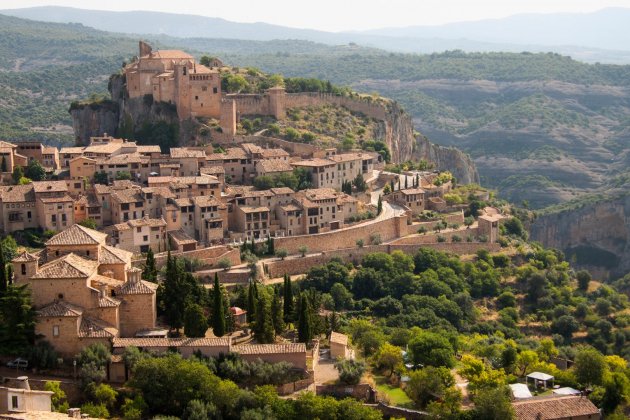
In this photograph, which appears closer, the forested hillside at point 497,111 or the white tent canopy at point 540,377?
Result: the white tent canopy at point 540,377

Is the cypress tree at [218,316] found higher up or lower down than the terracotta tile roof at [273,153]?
lower down

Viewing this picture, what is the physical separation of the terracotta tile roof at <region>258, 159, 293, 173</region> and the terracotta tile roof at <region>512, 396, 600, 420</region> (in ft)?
98.5

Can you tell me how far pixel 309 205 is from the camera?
62.2 metres

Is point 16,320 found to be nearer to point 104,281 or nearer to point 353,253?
point 104,281

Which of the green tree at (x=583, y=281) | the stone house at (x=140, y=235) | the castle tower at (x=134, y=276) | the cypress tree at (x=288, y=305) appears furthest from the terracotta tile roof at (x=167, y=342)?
the green tree at (x=583, y=281)

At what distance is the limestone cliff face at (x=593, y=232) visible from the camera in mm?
110500

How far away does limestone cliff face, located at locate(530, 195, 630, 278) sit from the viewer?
4350 inches

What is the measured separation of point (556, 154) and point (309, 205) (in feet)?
317

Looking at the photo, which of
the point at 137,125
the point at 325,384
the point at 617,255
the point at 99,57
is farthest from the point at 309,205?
the point at 99,57

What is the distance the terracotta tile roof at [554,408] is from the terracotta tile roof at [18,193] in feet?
98.5

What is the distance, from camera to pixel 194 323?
Answer: 39.3 meters

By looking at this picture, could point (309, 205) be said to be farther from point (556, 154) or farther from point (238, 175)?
point (556, 154)

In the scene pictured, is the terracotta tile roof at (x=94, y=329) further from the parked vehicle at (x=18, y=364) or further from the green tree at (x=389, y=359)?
the green tree at (x=389, y=359)

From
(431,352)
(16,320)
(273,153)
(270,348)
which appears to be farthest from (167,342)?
(273,153)
